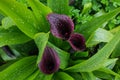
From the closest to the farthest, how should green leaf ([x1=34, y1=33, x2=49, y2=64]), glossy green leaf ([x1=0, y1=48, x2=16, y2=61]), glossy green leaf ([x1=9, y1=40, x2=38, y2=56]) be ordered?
green leaf ([x1=34, y1=33, x2=49, y2=64])
glossy green leaf ([x1=9, y1=40, x2=38, y2=56])
glossy green leaf ([x1=0, y1=48, x2=16, y2=61])

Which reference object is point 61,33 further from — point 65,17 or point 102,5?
point 102,5

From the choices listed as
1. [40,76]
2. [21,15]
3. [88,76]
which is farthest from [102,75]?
Answer: [21,15]

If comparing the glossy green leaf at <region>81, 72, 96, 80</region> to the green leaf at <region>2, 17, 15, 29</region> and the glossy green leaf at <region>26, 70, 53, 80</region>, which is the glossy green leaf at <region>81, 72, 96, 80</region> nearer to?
the glossy green leaf at <region>26, 70, 53, 80</region>

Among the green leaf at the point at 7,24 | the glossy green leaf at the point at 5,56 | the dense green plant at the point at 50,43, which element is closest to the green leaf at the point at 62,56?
the dense green plant at the point at 50,43

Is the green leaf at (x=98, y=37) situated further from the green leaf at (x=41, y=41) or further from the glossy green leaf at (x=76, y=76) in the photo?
the green leaf at (x=41, y=41)

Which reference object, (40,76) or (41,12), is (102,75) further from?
(41,12)

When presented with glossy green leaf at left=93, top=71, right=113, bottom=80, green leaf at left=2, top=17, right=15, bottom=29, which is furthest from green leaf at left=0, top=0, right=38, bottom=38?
glossy green leaf at left=93, top=71, right=113, bottom=80

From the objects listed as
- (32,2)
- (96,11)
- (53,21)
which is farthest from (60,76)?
(96,11)
